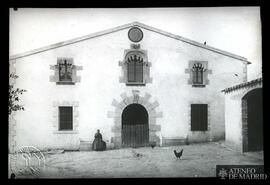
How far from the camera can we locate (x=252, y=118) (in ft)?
33.4

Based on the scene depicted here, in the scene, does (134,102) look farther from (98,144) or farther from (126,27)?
(126,27)

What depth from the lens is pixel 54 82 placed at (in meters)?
10.2

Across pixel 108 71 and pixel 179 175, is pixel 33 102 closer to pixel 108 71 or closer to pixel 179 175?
pixel 108 71

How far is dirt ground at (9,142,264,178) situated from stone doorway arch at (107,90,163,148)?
760mm

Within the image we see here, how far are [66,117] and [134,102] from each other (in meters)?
2.60

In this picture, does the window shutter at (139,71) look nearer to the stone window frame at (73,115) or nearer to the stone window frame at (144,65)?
the stone window frame at (144,65)

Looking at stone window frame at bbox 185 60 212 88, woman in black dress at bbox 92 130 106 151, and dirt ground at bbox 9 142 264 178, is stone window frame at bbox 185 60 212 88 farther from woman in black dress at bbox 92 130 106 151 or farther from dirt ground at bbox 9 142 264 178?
woman in black dress at bbox 92 130 106 151

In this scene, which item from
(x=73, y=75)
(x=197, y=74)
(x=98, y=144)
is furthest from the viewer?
(x=197, y=74)

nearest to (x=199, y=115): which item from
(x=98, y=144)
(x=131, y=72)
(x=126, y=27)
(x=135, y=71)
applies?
(x=135, y=71)

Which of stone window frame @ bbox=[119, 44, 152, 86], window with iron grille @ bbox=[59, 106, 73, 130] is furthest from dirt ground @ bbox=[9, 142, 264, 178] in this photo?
stone window frame @ bbox=[119, 44, 152, 86]

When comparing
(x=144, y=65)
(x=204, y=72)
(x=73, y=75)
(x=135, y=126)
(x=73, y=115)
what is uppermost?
(x=144, y=65)
